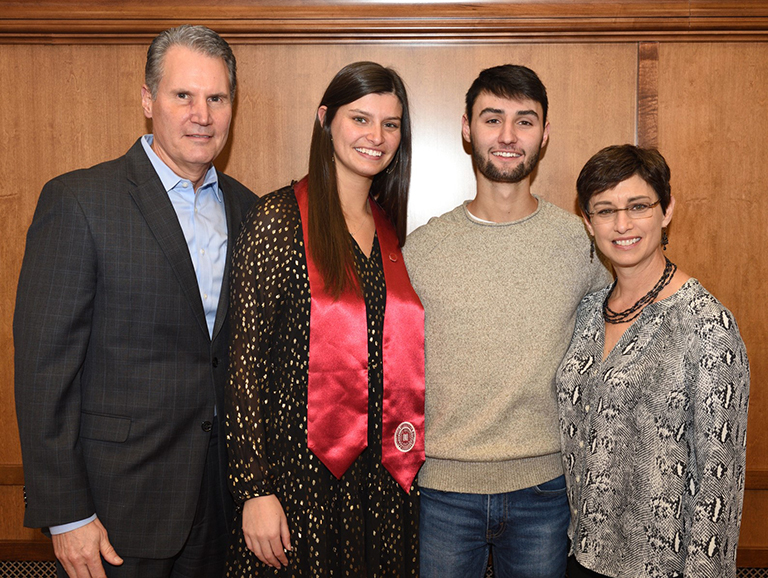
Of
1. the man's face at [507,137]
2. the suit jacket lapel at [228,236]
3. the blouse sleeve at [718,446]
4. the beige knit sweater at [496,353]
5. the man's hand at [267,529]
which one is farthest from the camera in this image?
the man's face at [507,137]

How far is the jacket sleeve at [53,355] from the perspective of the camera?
4.68 ft

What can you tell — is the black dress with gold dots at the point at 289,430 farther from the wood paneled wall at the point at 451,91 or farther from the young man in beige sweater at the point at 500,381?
the wood paneled wall at the point at 451,91

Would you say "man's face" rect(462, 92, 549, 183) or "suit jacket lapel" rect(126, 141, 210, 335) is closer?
"suit jacket lapel" rect(126, 141, 210, 335)

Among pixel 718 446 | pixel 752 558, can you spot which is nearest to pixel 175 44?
pixel 718 446

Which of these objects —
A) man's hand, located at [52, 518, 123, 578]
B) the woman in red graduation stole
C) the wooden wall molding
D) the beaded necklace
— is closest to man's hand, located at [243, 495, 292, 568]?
the woman in red graduation stole

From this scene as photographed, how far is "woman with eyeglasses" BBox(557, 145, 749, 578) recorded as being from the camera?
1415 mm

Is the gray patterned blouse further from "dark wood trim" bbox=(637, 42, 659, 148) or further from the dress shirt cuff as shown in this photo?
the dress shirt cuff

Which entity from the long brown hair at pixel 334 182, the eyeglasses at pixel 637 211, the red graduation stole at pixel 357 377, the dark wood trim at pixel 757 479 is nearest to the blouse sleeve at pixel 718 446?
the eyeglasses at pixel 637 211

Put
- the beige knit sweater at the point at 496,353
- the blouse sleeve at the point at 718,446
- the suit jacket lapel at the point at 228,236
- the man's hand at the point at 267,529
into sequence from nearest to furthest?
the blouse sleeve at the point at 718,446 < the man's hand at the point at 267,529 < the suit jacket lapel at the point at 228,236 < the beige knit sweater at the point at 496,353

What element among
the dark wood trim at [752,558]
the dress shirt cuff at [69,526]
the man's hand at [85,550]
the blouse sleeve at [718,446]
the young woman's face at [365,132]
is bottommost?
the dark wood trim at [752,558]

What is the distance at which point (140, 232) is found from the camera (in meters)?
1.53

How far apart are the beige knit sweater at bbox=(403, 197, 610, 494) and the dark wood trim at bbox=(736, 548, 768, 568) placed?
122cm

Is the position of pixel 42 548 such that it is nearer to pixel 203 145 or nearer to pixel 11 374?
pixel 11 374

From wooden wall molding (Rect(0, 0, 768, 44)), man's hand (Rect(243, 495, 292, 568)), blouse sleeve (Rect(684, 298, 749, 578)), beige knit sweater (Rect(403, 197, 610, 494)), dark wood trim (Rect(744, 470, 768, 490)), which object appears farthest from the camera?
dark wood trim (Rect(744, 470, 768, 490))
